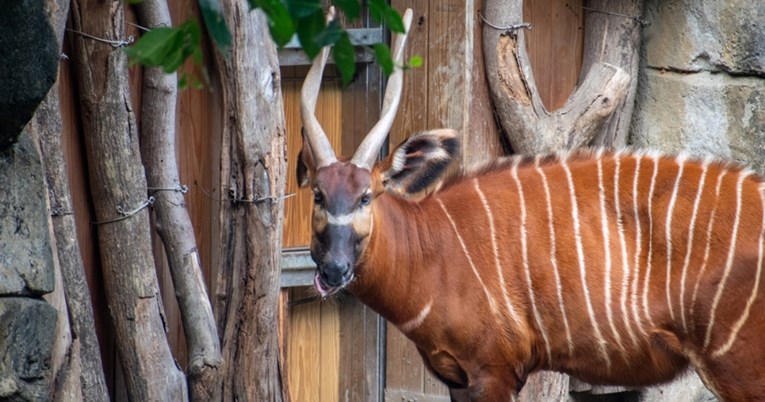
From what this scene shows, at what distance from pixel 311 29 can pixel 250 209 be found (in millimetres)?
2992

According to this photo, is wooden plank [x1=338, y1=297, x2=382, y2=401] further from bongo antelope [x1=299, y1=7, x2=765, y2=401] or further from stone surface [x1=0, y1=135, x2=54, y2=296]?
stone surface [x1=0, y1=135, x2=54, y2=296]

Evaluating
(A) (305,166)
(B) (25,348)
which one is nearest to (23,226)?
(B) (25,348)

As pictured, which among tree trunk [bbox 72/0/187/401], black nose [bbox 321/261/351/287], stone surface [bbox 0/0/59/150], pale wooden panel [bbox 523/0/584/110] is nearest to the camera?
stone surface [bbox 0/0/59/150]

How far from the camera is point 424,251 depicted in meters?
4.82

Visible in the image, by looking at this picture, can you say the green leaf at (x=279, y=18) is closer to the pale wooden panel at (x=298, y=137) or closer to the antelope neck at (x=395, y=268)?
the antelope neck at (x=395, y=268)

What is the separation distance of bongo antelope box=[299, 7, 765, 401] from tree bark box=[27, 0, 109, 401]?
0.86m

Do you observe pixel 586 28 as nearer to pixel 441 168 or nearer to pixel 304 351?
pixel 441 168

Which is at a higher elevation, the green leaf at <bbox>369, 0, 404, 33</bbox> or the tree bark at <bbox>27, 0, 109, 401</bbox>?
the green leaf at <bbox>369, 0, 404, 33</bbox>

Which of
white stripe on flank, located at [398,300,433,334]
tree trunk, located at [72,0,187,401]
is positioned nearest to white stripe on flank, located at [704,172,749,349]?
white stripe on flank, located at [398,300,433,334]

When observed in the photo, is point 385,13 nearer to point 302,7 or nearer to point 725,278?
point 302,7

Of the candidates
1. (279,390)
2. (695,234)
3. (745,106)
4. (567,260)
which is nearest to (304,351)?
(279,390)

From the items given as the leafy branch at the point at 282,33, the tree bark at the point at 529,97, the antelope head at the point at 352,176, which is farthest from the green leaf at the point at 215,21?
the tree bark at the point at 529,97

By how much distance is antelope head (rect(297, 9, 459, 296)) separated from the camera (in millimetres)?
4473

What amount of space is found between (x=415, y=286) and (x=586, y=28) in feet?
6.79
